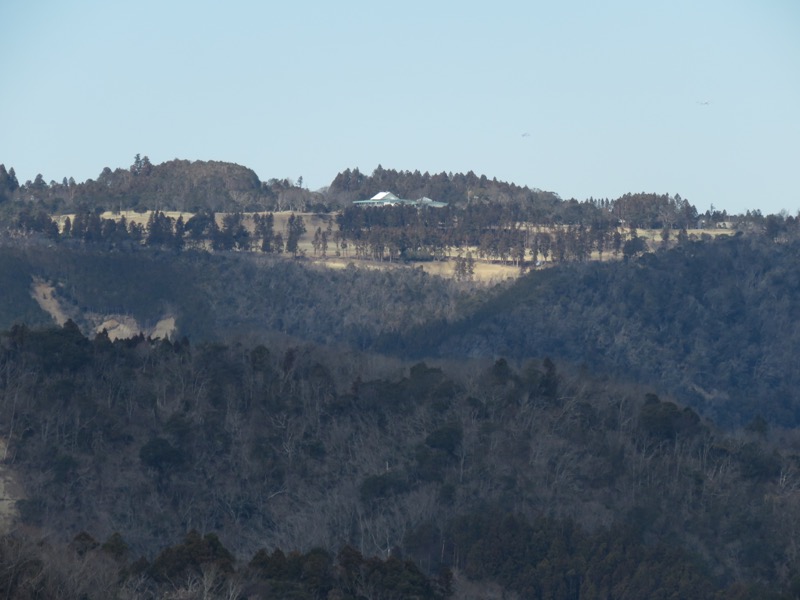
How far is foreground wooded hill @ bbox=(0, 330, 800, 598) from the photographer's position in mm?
57688

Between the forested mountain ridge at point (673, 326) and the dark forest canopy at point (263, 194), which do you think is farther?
the dark forest canopy at point (263, 194)

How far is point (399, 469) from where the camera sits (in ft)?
215

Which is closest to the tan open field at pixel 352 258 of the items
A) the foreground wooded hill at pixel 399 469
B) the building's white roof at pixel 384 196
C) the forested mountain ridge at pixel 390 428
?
the forested mountain ridge at pixel 390 428

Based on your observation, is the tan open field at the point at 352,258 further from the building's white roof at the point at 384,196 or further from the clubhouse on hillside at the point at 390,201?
the building's white roof at the point at 384,196

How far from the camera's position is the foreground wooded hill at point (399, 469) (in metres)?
57.7

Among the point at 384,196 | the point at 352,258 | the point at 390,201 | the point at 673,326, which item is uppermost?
the point at 384,196

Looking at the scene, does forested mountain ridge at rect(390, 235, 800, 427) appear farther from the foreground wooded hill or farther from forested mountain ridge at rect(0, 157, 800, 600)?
the foreground wooded hill

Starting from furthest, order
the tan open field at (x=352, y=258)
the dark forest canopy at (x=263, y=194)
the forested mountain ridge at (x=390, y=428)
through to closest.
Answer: the dark forest canopy at (x=263, y=194), the tan open field at (x=352, y=258), the forested mountain ridge at (x=390, y=428)

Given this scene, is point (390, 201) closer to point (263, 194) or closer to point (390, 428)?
point (263, 194)

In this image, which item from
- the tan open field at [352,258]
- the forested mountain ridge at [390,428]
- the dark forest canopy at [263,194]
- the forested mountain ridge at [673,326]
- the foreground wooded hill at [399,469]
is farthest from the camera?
the dark forest canopy at [263,194]

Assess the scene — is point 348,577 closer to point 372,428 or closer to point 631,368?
point 372,428

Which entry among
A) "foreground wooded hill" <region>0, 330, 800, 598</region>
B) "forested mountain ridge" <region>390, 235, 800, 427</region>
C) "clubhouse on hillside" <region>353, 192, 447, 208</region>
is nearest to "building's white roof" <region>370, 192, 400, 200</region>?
"clubhouse on hillside" <region>353, 192, 447, 208</region>

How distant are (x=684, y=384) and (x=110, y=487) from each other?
4961 cm

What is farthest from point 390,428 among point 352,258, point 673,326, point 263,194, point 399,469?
point 263,194
